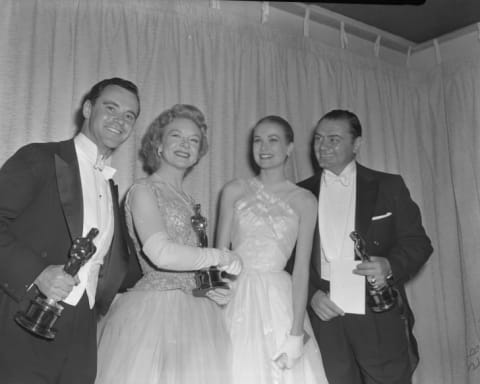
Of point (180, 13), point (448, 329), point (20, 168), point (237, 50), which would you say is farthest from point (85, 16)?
point (448, 329)

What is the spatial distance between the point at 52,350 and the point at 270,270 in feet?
2.91

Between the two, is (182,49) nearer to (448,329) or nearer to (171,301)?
(171,301)

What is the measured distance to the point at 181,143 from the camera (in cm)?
216

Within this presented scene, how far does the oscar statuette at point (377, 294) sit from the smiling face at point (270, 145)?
1.48 feet

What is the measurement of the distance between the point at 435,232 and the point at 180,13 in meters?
2.15

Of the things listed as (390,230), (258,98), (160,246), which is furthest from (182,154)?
(258,98)

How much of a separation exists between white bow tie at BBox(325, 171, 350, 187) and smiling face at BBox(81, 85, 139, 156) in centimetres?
98

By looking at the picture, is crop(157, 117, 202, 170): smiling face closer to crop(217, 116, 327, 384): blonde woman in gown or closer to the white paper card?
crop(217, 116, 327, 384): blonde woman in gown

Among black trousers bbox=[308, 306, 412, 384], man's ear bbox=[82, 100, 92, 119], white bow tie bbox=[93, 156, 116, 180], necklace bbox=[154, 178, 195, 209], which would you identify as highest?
→ man's ear bbox=[82, 100, 92, 119]

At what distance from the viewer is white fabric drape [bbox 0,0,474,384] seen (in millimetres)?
2615

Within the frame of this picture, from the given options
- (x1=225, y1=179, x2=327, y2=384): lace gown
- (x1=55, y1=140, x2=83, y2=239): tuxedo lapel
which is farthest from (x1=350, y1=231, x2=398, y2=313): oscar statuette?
(x1=55, y1=140, x2=83, y2=239): tuxedo lapel

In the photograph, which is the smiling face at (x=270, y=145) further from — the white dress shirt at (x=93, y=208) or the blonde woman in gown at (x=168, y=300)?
the white dress shirt at (x=93, y=208)

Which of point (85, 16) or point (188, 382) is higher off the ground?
point (85, 16)

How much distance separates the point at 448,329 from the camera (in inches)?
142
